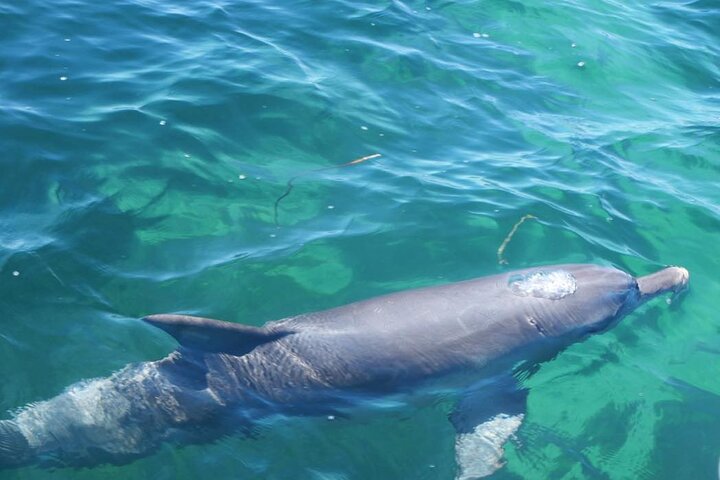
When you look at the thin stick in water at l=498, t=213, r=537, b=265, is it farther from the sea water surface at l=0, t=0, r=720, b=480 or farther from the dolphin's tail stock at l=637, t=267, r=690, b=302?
the dolphin's tail stock at l=637, t=267, r=690, b=302

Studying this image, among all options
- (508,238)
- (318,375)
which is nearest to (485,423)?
(318,375)

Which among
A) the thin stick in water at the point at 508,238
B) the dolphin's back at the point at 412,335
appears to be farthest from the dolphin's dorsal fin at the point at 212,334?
the thin stick in water at the point at 508,238

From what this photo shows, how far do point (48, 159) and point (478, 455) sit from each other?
18.8 feet

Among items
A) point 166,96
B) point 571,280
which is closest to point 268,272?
point 571,280

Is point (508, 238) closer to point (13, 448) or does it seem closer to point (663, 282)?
point (663, 282)

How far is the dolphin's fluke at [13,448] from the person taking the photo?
6.14m

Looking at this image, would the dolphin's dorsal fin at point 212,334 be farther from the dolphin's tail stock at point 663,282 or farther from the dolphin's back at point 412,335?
the dolphin's tail stock at point 663,282

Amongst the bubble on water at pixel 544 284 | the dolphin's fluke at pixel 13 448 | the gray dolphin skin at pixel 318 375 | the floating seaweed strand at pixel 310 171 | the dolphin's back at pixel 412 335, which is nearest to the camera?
the dolphin's fluke at pixel 13 448

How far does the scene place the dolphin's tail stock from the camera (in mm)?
8445

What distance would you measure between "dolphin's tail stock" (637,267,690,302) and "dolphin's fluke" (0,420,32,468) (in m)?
5.80

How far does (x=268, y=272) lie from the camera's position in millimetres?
8203

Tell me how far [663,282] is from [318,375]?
396 centimetres

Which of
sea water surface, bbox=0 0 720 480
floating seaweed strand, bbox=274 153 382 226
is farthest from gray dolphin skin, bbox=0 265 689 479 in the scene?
floating seaweed strand, bbox=274 153 382 226

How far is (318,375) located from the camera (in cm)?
679
